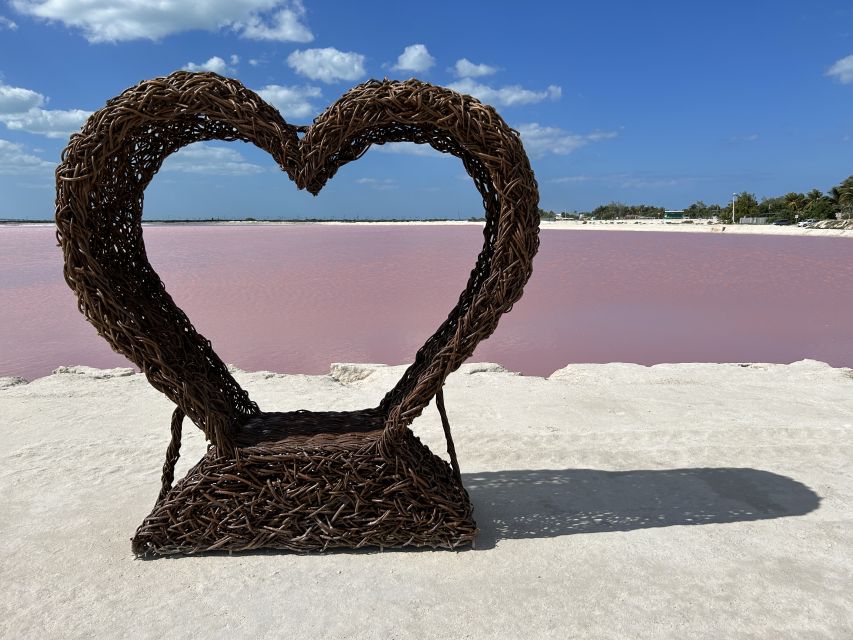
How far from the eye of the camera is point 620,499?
4.70 m

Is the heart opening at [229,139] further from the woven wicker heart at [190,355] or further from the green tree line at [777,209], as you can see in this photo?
the green tree line at [777,209]

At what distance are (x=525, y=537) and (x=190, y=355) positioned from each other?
2479mm

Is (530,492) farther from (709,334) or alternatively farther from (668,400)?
(709,334)

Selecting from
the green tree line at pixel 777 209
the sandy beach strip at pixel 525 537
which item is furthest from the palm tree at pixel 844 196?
the sandy beach strip at pixel 525 537

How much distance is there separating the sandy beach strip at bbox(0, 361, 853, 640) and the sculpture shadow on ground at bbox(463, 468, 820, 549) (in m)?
0.02

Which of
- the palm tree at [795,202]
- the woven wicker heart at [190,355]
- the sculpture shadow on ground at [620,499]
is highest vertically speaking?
the palm tree at [795,202]

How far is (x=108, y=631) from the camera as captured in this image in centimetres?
316

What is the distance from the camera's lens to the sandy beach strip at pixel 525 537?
326 cm

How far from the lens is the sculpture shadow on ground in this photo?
4285mm

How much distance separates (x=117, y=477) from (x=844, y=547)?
203 inches

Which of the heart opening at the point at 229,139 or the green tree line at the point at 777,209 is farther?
the green tree line at the point at 777,209

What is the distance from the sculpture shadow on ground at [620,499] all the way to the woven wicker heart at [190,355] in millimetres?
539

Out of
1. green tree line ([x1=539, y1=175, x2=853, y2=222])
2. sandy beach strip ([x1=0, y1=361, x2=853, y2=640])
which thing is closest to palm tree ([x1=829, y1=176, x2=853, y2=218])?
green tree line ([x1=539, y1=175, x2=853, y2=222])

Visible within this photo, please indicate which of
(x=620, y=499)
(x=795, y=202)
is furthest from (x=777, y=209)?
(x=620, y=499)
